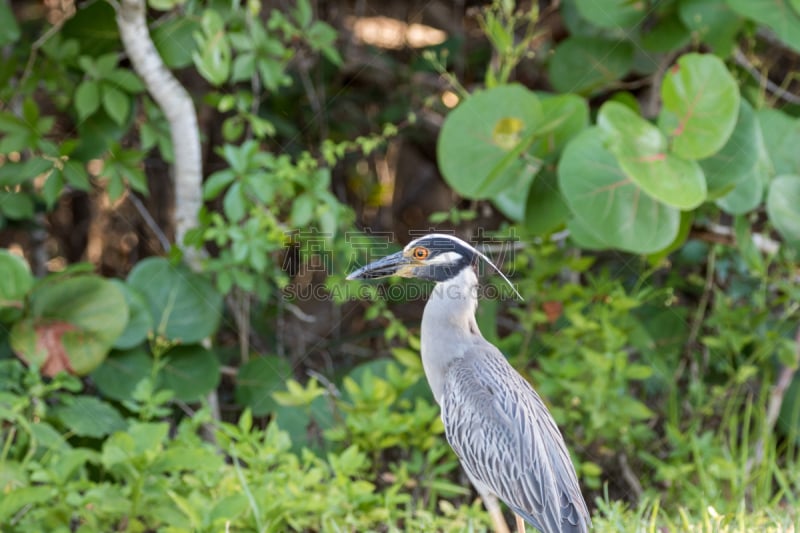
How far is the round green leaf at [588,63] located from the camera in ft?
14.8

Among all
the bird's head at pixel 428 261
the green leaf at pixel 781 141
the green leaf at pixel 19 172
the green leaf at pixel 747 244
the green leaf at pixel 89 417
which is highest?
the green leaf at pixel 781 141

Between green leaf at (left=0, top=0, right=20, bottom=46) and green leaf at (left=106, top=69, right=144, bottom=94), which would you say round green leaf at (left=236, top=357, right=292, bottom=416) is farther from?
green leaf at (left=0, top=0, right=20, bottom=46)

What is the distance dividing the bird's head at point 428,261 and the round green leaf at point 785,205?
1.70 m

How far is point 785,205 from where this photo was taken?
13.1 ft

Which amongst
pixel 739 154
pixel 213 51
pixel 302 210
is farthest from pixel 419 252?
pixel 739 154

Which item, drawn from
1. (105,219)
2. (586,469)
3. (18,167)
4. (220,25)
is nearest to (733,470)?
(586,469)

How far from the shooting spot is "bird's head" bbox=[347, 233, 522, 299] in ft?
9.29

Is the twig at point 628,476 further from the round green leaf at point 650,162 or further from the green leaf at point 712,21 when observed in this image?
the green leaf at point 712,21

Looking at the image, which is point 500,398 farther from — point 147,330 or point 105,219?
point 105,219

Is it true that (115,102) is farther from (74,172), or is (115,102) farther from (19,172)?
(19,172)

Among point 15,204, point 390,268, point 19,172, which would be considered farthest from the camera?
point 15,204

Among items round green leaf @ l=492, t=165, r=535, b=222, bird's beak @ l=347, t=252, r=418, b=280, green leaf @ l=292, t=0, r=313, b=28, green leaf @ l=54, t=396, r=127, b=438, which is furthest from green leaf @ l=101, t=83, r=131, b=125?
bird's beak @ l=347, t=252, r=418, b=280

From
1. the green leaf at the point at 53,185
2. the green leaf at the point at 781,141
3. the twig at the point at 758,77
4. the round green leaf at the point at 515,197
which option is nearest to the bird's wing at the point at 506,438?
the round green leaf at the point at 515,197

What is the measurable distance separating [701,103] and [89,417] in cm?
275
